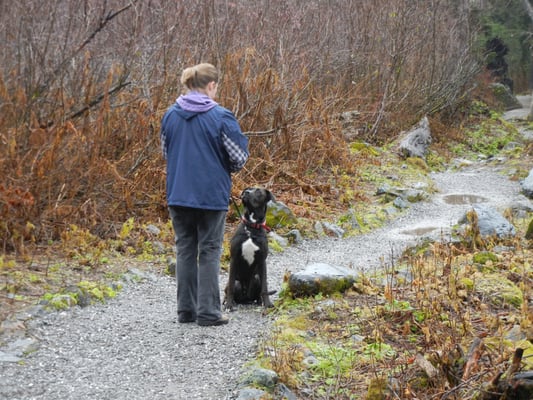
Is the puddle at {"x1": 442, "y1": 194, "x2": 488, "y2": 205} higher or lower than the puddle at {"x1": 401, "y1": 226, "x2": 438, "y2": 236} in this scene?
lower

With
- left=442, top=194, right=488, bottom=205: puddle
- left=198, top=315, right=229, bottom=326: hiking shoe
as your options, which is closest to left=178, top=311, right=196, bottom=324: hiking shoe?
left=198, top=315, right=229, bottom=326: hiking shoe

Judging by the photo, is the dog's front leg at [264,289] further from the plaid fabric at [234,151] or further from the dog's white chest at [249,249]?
the plaid fabric at [234,151]

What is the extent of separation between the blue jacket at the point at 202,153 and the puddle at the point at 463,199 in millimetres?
8302

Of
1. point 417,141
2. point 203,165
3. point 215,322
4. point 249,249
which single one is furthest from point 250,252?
point 417,141

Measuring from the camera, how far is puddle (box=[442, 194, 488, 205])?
43.7ft

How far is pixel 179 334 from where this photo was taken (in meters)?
5.76

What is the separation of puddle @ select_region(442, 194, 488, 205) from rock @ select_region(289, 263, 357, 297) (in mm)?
7047

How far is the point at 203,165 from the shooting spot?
5766mm

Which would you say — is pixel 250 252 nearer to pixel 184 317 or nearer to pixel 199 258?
pixel 199 258

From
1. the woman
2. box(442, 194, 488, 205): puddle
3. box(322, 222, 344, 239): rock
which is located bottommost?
box(442, 194, 488, 205): puddle

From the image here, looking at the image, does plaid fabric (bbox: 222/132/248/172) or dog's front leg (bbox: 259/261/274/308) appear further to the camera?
dog's front leg (bbox: 259/261/274/308)

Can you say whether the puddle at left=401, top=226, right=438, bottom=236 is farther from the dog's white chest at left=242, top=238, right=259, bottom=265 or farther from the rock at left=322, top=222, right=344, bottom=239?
the dog's white chest at left=242, top=238, right=259, bottom=265

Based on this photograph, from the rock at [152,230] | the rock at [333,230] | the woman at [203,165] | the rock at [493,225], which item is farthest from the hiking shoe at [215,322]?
the rock at [333,230]

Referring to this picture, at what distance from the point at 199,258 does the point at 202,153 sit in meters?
0.92
